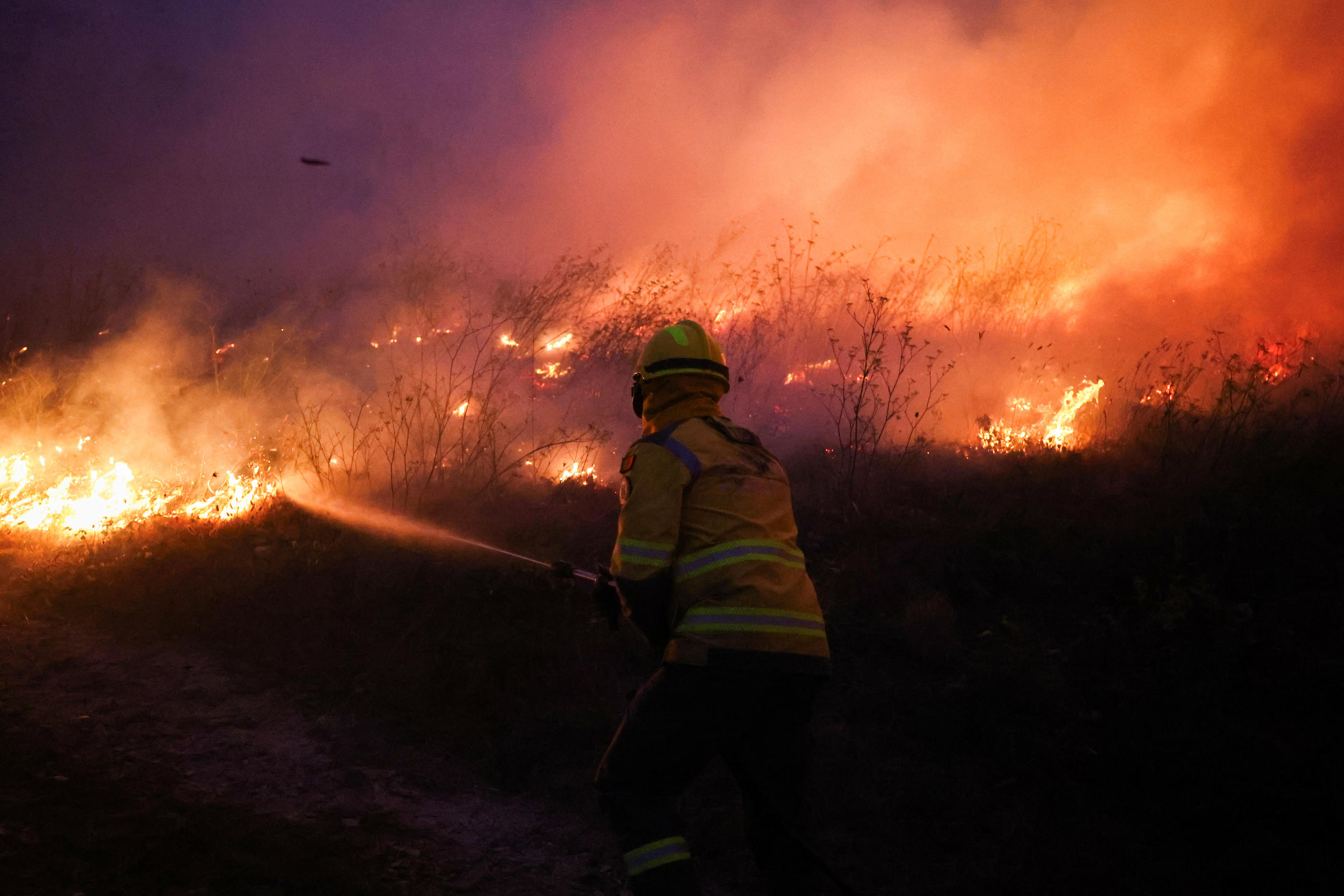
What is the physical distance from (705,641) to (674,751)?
36cm

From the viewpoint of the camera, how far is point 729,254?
465 inches

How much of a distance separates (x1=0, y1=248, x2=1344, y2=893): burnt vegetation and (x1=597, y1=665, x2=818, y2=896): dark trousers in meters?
1.09

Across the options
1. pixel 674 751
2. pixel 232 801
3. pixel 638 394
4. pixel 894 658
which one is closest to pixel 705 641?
pixel 674 751

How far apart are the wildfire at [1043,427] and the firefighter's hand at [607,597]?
5995mm

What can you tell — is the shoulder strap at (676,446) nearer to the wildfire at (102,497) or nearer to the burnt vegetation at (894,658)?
the burnt vegetation at (894,658)

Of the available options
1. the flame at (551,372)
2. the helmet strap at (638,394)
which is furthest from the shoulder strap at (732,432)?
the flame at (551,372)

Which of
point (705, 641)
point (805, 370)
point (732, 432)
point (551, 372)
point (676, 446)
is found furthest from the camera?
point (805, 370)

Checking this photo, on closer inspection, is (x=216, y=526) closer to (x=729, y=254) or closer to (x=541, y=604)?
(x=541, y=604)

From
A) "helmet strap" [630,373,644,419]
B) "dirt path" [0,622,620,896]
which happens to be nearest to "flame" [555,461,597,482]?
"dirt path" [0,622,620,896]

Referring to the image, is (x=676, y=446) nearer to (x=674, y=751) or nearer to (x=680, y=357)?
(x=680, y=357)

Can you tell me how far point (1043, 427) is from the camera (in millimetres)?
8438

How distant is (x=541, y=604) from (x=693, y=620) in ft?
9.68

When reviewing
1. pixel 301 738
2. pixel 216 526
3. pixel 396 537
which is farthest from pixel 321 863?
pixel 216 526

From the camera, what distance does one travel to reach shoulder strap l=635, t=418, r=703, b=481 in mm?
2414
